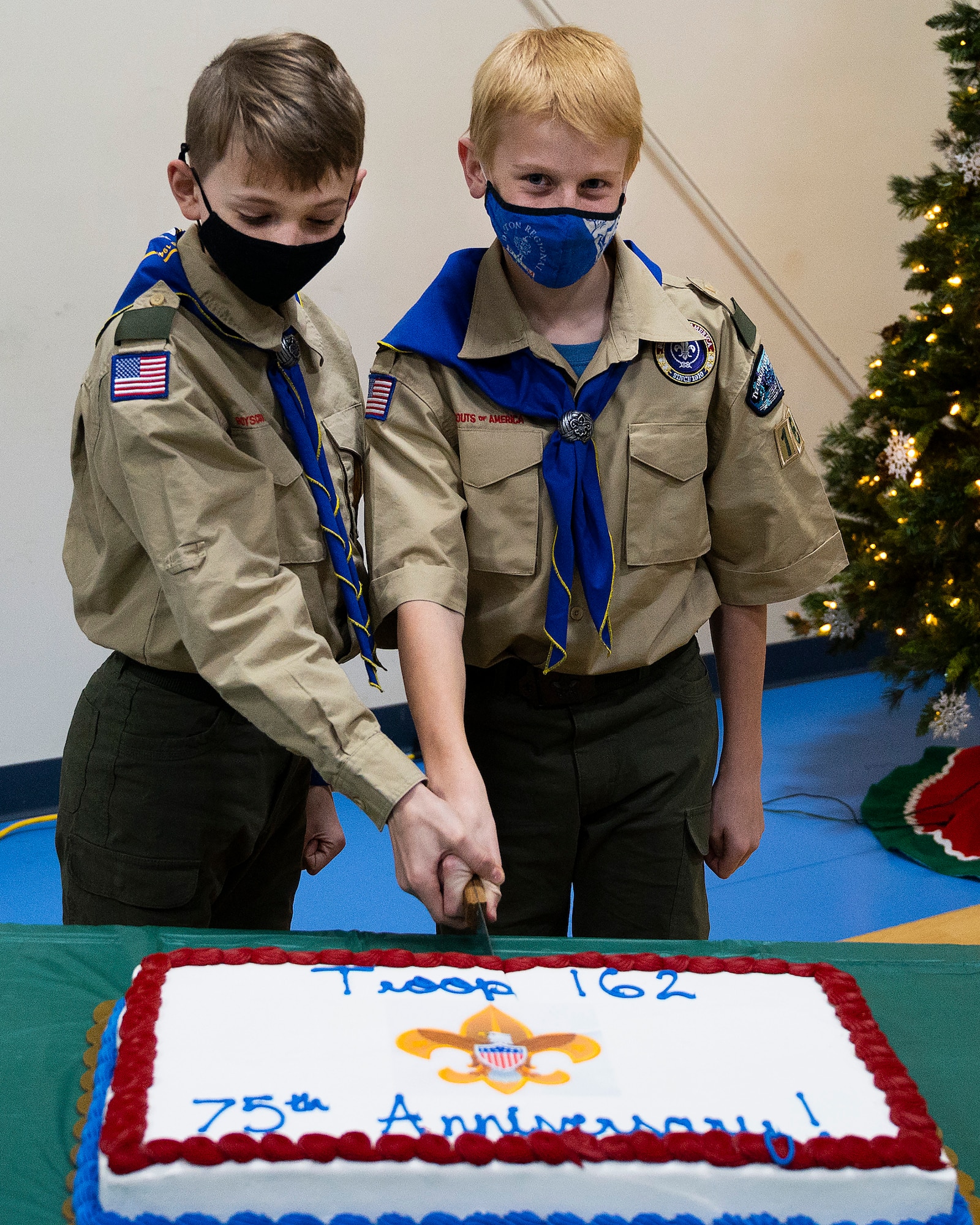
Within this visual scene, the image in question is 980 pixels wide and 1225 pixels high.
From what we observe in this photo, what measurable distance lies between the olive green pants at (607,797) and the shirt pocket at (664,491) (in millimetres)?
160

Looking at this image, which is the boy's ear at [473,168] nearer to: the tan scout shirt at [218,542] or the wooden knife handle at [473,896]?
the tan scout shirt at [218,542]

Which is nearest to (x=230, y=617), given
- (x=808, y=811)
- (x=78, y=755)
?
(x=78, y=755)

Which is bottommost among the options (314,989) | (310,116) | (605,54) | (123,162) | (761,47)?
(314,989)

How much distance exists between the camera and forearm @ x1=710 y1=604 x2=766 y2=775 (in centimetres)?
155

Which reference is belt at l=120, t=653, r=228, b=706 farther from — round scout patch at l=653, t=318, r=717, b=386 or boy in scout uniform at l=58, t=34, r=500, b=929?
round scout patch at l=653, t=318, r=717, b=386

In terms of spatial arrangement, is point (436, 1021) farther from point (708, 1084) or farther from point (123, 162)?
point (123, 162)

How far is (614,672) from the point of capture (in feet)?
4.75

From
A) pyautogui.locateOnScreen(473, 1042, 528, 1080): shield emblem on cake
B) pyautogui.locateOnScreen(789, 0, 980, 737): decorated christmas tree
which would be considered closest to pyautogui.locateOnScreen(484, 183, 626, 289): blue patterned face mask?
pyautogui.locateOnScreen(473, 1042, 528, 1080): shield emblem on cake

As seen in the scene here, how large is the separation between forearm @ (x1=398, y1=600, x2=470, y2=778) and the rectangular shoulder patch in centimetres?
45

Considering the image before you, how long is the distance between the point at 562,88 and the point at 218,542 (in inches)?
23.0

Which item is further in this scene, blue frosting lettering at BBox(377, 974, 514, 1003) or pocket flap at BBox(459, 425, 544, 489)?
pocket flap at BBox(459, 425, 544, 489)

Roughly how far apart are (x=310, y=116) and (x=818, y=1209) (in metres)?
1.06

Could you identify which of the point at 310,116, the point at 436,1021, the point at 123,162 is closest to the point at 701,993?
the point at 436,1021

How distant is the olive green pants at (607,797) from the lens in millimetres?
1449
